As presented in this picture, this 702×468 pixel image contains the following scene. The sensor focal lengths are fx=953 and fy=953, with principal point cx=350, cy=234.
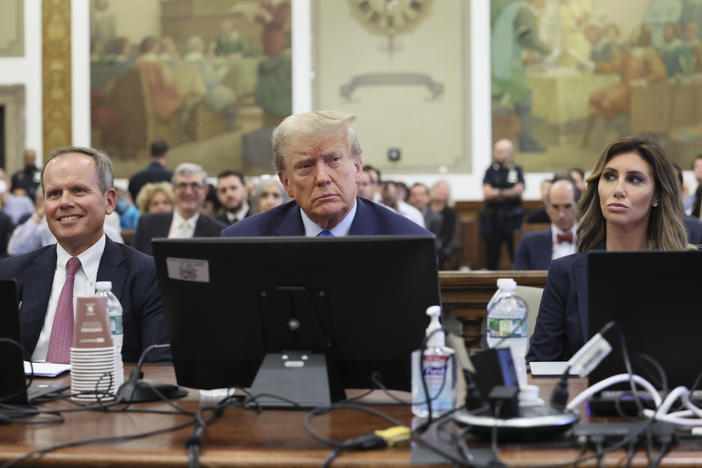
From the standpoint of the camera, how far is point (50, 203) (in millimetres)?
3328

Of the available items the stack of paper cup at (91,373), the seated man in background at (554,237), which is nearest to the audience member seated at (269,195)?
the seated man in background at (554,237)

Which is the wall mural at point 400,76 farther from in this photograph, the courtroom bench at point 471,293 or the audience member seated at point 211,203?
the courtroom bench at point 471,293

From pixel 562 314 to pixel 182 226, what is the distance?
4.53m

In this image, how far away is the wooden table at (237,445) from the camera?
1735mm

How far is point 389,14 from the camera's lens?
14.6 meters

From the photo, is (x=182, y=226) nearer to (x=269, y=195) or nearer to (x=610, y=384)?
(x=269, y=195)

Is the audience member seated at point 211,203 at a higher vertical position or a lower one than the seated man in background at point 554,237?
higher

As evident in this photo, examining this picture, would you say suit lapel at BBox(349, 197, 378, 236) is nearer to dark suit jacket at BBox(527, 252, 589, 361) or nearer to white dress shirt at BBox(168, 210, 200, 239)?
dark suit jacket at BBox(527, 252, 589, 361)

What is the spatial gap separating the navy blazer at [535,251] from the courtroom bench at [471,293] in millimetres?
1689

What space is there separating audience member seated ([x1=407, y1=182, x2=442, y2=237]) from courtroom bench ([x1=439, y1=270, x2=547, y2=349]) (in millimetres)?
7836

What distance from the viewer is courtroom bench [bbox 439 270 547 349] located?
4.80 metres

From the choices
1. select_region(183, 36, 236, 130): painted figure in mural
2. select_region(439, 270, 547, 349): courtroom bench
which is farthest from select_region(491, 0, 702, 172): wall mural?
select_region(439, 270, 547, 349): courtroom bench

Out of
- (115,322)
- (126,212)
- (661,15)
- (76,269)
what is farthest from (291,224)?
(661,15)

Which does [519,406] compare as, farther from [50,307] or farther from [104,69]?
[104,69]
